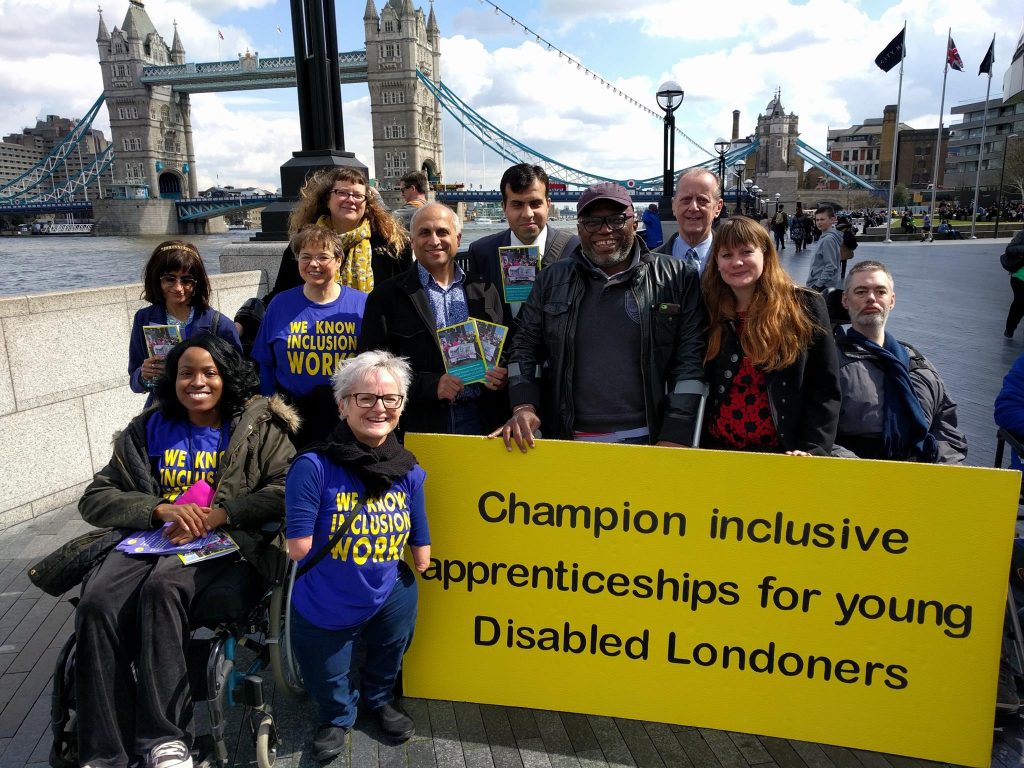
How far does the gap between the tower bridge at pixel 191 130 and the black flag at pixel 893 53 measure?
105 feet

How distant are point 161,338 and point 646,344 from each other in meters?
1.96

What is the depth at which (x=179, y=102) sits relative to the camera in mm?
104625

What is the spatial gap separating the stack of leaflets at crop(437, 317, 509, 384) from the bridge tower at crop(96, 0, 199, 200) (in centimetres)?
9940

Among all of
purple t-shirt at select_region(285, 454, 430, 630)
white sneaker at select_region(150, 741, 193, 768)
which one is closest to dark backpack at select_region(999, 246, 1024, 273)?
purple t-shirt at select_region(285, 454, 430, 630)

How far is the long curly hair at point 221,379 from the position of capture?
8.47 feet

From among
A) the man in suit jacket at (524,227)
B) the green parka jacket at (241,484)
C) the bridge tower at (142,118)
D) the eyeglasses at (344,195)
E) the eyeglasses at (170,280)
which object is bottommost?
the green parka jacket at (241,484)

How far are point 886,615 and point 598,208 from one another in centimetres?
159

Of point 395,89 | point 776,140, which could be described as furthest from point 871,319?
point 776,140

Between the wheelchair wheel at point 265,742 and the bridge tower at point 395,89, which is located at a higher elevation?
the bridge tower at point 395,89

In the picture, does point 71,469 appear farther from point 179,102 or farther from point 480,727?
point 179,102

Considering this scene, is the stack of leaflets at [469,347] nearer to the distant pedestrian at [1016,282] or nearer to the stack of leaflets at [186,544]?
the stack of leaflets at [186,544]

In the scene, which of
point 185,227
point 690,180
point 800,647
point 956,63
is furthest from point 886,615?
point 185,227

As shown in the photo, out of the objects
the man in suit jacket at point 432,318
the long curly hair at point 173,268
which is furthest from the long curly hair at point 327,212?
the man in suit jacket at point 432,318

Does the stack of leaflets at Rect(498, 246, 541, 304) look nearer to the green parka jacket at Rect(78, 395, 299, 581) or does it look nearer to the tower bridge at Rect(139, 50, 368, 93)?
the green parka jacket at Rect(78, 395, 299, 581)
